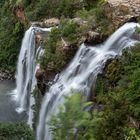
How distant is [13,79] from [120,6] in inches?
413

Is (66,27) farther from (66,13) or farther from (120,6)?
(66,13)

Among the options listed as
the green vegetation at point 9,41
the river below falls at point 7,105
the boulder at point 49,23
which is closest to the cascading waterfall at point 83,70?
the river below falls at point 7,105

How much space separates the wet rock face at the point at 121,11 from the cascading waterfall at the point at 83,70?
2.33 feet

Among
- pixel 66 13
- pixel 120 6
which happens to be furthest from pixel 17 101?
pixel 120 6

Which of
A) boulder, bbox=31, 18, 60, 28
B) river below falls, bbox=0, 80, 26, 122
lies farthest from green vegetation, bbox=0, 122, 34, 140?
boulder, bbox=31, 18, 60, 28

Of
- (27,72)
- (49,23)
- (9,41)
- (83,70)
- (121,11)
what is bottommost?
(9,41)

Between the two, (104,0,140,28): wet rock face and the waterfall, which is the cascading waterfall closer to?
(104,0,140,28): wet rock face

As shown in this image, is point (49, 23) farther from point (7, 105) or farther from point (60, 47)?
point (60, 47)

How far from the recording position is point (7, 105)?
19.2 m

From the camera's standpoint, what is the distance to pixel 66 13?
21188 millimetres

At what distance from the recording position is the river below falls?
1759 centimetres

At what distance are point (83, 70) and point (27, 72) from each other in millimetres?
7820

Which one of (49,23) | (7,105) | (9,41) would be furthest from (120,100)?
(9,41)

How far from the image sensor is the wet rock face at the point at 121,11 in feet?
47.2
